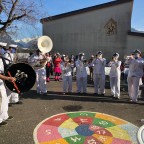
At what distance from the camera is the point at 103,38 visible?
25.0m

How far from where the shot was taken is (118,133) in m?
6.82

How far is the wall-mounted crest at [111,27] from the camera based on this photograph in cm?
2406

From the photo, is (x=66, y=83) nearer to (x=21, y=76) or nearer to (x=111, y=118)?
(x=111, y=118)

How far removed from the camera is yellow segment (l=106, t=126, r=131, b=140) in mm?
6605

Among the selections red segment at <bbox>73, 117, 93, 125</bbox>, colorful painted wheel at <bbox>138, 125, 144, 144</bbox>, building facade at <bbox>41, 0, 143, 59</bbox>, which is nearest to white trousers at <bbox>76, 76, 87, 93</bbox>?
red segment at <bbox>73, 117, 93, 125</bbox>

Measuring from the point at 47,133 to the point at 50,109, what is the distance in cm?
244

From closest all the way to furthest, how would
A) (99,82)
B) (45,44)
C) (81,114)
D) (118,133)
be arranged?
(118,133) → (81,114) → (99,82) → (45,44)

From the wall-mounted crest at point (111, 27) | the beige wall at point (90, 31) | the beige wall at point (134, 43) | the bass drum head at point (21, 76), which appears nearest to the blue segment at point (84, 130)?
the bass drum head at point (21, 76)

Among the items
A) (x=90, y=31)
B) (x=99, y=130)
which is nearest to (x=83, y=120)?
(x=99, y=130)

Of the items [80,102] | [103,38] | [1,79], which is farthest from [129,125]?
[103,38]

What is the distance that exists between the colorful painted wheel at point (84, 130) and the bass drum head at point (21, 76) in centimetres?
119

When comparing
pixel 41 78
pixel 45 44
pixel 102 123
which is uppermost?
pixel 45 44

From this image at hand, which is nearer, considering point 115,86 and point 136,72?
point 136,72

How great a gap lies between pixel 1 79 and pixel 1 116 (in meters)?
1.05
